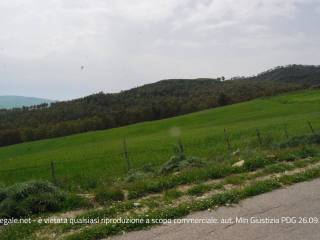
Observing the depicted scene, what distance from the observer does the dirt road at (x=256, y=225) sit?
712cm

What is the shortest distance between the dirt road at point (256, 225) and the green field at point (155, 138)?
1536 centimetres

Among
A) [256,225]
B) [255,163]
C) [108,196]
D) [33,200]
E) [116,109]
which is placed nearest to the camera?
[256,225]

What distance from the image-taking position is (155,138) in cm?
4550

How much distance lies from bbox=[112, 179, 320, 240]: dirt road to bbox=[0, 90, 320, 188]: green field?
15.4 m

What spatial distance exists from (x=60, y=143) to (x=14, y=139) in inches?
1321

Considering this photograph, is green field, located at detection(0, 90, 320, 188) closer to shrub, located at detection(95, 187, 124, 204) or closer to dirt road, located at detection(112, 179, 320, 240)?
shrub, located at detection(95, 187, 124, 204)

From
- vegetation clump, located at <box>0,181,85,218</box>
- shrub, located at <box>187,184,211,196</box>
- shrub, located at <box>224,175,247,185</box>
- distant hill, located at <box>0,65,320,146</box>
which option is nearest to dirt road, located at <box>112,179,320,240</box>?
shrub, located at <box>187,184,211,196</box>

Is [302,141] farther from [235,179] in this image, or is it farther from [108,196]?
[108,196]

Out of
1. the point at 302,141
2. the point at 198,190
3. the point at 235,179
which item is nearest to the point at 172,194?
the point at 198,190

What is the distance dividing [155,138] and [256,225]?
37937mm

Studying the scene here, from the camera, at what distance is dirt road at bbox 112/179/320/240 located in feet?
23.4

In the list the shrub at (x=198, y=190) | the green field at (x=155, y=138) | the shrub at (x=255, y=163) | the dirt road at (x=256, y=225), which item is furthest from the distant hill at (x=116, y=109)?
the dirt road at (x=256, y=225)

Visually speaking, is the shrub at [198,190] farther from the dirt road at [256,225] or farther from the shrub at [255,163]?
the shrub at [255,163]

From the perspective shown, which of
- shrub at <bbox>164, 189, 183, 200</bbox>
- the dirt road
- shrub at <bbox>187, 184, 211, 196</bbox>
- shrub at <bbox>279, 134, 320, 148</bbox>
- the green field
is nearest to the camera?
the dirt road
